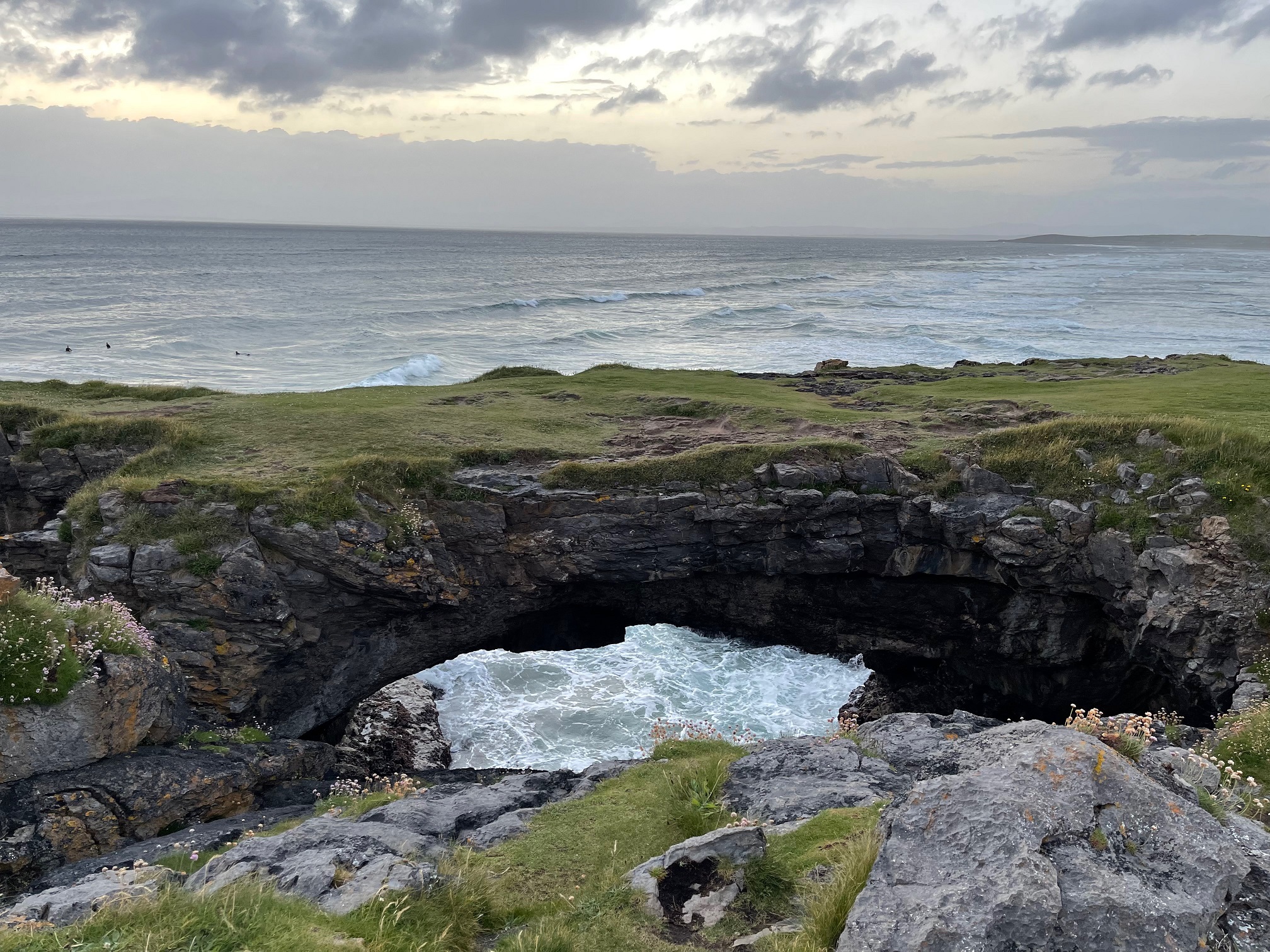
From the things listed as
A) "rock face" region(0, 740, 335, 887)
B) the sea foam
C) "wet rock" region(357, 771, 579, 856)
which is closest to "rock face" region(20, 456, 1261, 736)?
"rock face" region(0, 740, 335, 887)

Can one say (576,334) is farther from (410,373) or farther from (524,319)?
(410,373)

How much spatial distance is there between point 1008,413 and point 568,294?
90.0 metres

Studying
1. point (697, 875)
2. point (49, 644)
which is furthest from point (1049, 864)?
point (49, 644)

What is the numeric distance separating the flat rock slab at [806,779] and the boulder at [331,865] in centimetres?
416

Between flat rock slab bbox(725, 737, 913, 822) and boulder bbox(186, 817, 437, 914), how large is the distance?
164 inches

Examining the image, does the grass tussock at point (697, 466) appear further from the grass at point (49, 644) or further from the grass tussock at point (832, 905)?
the grass tussock at point (832, 905)

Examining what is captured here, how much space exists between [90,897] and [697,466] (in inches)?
583

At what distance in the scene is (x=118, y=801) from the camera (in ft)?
37.6

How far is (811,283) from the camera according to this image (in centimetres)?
13350

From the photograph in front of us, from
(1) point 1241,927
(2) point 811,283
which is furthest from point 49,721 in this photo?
(2) point 811,283

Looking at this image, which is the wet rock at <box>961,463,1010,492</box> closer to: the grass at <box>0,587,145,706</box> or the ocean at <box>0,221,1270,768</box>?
the ocean at <box>0,221,1270,768</box>

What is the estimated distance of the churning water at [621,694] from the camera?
1894cm

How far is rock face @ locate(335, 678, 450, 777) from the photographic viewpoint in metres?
17.8

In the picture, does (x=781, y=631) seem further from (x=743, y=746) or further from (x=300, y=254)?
(x=300, y=254)
